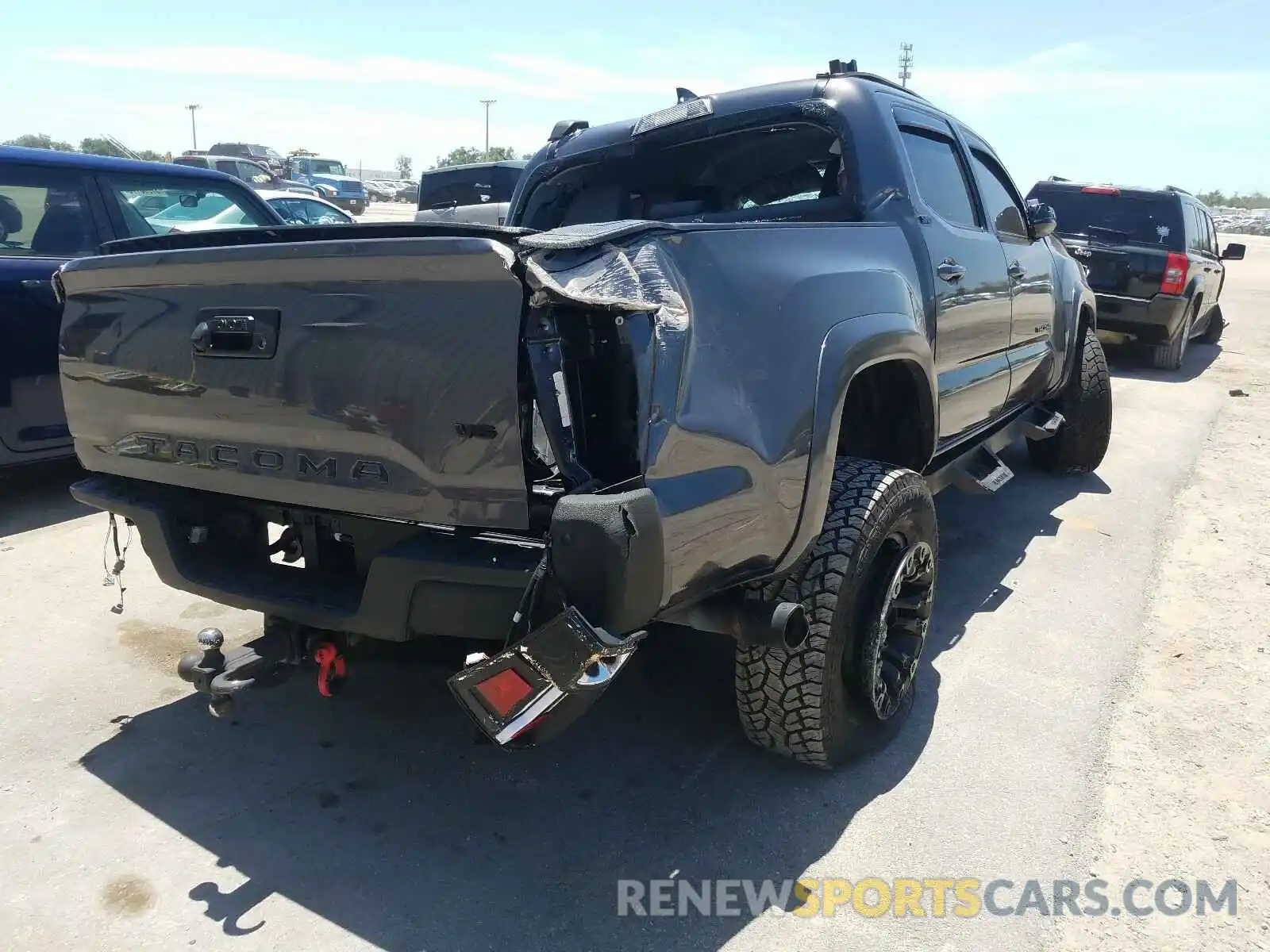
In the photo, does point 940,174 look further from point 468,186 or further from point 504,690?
point 468,186

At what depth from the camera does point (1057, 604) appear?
406cm

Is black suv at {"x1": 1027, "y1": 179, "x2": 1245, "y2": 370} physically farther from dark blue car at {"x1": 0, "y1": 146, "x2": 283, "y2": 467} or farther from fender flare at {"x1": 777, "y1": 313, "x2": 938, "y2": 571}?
dark blue car at {"x1": 0, "y1": 146, "x2": 283, "y2": 467}

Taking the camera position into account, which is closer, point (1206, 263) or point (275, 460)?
point (275, 460)

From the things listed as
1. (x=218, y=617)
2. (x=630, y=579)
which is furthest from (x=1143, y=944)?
(x=218, y=617)

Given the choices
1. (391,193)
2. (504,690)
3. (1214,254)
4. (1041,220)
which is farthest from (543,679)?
(391,193)

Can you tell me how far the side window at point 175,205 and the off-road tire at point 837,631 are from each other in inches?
161

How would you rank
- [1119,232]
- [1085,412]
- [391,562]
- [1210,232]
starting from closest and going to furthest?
[391,562], [1085,412], [1119,232], [1210,232]

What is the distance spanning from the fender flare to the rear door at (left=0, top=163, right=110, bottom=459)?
427cm

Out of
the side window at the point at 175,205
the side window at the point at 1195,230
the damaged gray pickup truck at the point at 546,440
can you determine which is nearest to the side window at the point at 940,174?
the damaged gray pickup truck at the point at 546,440

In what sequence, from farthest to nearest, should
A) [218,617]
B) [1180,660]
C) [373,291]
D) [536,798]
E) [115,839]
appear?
[218,617], [1180,660], [536,798], [115,839], [373,291]

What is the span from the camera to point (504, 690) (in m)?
1.93

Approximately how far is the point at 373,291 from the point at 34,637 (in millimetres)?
2496

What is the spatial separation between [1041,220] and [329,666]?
3.89m

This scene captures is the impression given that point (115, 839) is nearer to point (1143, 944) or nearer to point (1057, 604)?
point (1143, 944)
